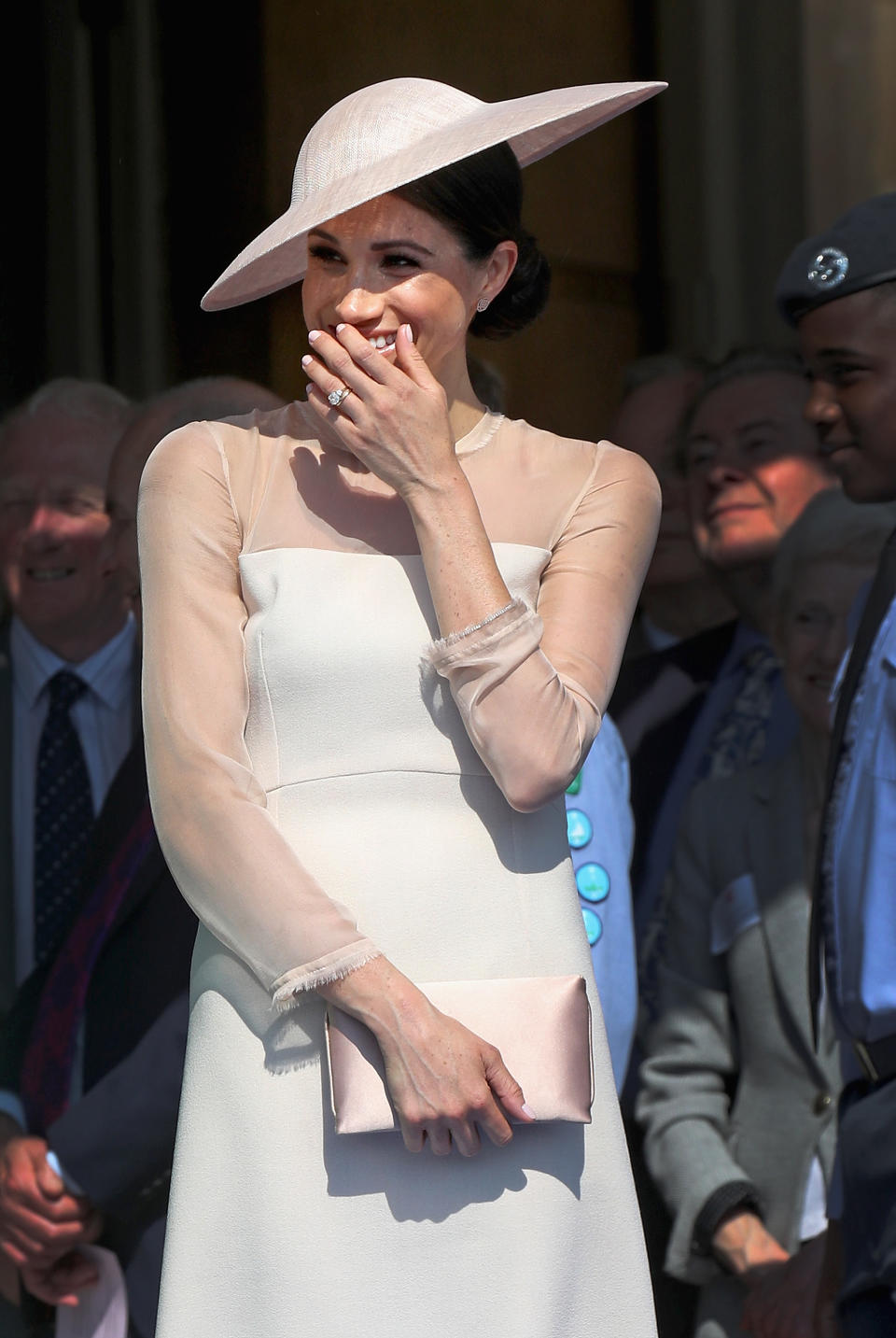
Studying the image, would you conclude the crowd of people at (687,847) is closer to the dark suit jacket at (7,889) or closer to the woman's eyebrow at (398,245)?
the dark suit jacket at (7,889)

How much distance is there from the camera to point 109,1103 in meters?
3.17

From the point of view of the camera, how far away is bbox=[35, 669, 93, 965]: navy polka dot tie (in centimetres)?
389

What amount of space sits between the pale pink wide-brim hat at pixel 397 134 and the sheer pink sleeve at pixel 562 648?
0.38m

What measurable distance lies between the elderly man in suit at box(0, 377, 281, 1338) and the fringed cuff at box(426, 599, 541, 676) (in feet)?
4.40

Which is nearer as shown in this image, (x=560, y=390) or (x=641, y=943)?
(x=641, y=943)

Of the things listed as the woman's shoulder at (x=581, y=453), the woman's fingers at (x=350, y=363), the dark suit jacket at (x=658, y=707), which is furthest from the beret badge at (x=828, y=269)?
the woman's fingers at (x=350, y=363)

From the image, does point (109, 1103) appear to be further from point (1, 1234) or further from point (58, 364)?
point (58, 364)

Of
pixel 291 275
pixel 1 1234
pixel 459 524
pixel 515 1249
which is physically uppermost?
pixel 291 275

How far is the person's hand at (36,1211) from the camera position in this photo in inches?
128

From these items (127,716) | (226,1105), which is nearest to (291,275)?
(226,1105)

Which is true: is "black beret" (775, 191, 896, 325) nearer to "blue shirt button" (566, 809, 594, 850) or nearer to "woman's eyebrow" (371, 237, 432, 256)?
"blue shirt button" (566, 809, 594, 850)

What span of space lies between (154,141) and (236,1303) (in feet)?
9.49

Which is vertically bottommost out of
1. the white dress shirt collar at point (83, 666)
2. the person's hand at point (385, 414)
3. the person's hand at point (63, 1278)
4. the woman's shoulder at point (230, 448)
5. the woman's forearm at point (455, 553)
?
the person's hand at point (63, 1278)

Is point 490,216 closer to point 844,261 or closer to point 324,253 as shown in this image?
point 324,253
